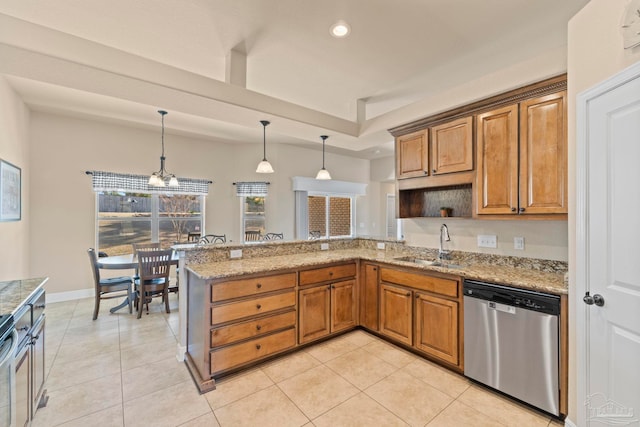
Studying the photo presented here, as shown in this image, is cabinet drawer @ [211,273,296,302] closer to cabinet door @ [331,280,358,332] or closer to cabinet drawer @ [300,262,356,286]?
cabinet drawer @ [300,262,356,286]

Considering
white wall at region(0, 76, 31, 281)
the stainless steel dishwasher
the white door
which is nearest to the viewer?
the white door

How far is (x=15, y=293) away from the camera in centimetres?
167

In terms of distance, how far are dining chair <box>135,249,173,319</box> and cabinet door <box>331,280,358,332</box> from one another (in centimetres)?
244

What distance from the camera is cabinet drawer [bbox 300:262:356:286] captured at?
2.82 metres

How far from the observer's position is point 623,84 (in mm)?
1418

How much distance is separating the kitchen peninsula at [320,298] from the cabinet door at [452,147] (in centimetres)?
94

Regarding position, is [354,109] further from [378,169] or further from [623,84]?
[378,169]

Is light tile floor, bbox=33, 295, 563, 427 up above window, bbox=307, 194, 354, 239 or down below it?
below

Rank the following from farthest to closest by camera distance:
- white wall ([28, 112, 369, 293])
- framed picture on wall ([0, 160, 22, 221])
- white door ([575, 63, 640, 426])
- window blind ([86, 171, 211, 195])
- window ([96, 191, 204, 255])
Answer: window ([96, 191, 204, 255]) < window blind ([86, 171, 211, 195]) < white wall ([28, 112, 369, 293]) < framed picture on wall ([0, 160, 22, 221]) < white door ([575, 63, 640, 426])

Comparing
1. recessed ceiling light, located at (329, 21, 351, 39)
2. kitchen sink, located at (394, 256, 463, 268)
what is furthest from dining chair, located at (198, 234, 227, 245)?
recessed ceiling light, located at (329, 21, 351, 39)

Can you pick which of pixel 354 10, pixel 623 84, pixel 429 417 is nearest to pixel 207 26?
pixel 354 10

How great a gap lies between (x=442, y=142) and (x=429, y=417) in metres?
2.40

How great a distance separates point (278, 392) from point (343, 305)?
117cm

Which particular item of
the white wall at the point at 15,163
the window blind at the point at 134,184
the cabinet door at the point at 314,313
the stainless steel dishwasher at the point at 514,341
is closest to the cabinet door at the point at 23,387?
the cabinet door at the point at 314,313
